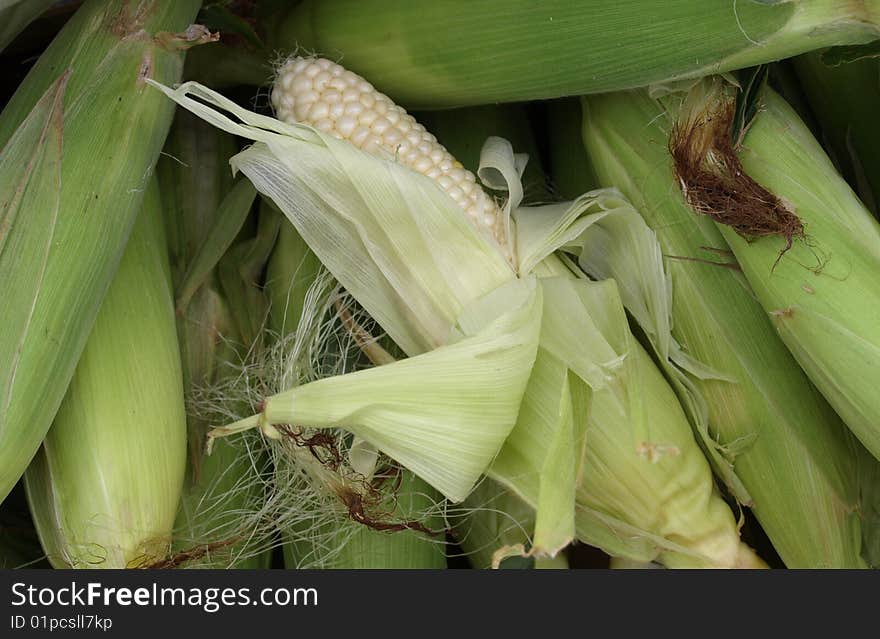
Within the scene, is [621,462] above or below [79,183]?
below

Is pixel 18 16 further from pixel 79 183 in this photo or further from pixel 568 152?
pixel 568 152

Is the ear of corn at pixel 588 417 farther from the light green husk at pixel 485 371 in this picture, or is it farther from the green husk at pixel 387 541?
the green husk at pixel 387 541

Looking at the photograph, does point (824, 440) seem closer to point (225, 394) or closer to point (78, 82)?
point (225, 394)

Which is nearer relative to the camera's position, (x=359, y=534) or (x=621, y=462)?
(x=621, y=462)

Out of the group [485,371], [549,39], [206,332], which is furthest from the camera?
[206,332]

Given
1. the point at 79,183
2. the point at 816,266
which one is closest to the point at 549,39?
the point at 816,266

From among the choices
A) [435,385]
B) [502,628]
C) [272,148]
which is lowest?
[502,628]

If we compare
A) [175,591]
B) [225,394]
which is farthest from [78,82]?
[175,591]
